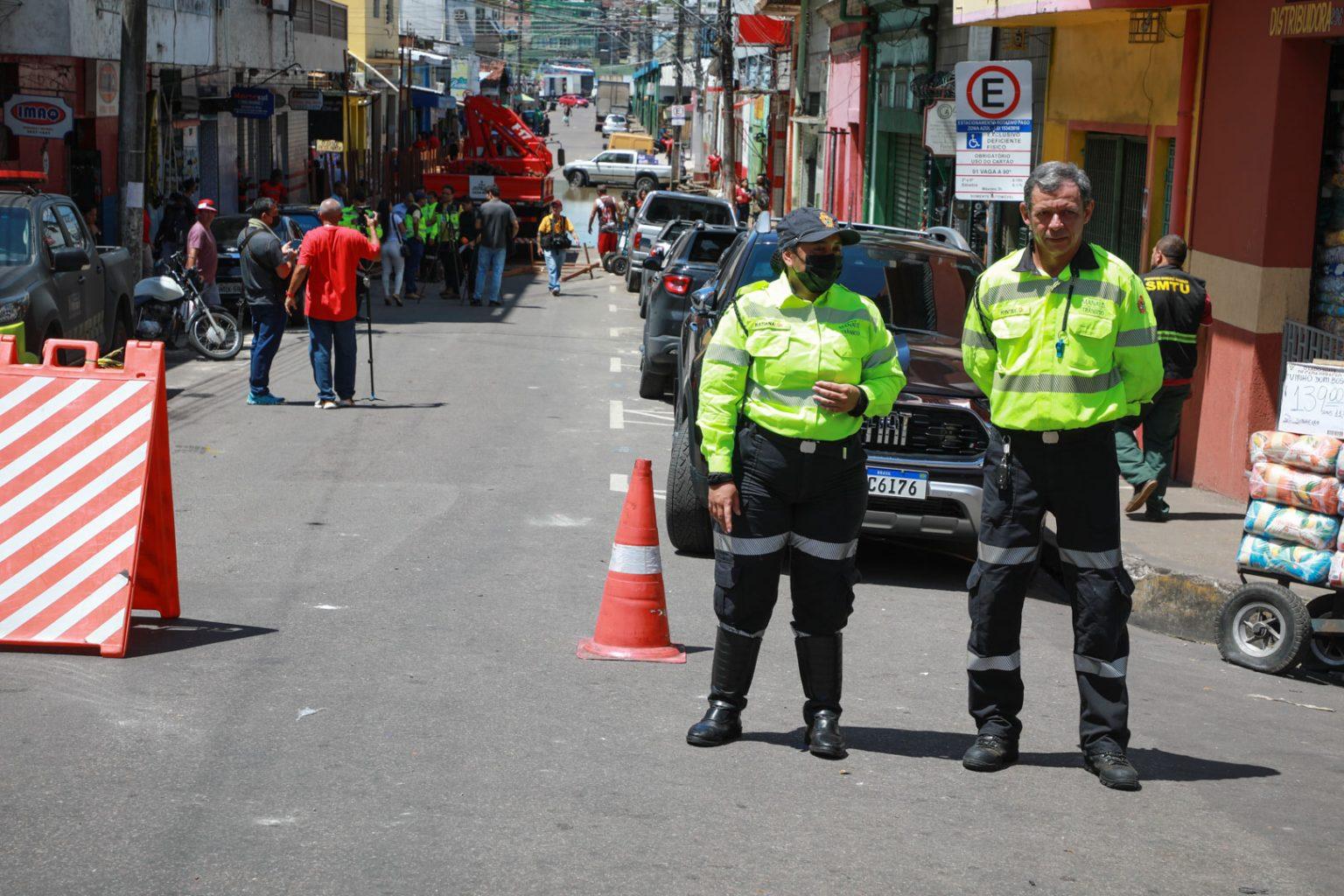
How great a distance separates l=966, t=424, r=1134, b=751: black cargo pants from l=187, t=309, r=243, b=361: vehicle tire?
1475 cm

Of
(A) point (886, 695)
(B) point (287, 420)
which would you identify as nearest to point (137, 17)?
(B) point (287, 420)

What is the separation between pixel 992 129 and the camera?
42.1 feet

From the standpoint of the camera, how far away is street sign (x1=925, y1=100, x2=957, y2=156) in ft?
69.8

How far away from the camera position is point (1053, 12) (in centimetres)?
1430

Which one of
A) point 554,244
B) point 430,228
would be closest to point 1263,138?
point 430,228

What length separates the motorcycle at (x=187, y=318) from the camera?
1897 centimetres

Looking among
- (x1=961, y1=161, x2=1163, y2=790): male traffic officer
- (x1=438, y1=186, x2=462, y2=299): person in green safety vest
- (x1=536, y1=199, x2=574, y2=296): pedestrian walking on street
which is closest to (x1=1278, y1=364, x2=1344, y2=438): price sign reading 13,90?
(x1=961, y1=161, x2=1163, y2=790): male traffic officer

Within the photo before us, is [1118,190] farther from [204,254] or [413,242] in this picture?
[413,242]

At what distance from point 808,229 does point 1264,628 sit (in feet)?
12.1

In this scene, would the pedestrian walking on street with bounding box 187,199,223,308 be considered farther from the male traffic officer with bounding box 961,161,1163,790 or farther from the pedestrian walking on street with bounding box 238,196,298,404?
the male traffic officer with bounding box 961,161,1163,790

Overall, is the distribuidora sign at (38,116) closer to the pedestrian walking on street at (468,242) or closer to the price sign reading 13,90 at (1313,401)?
the pedestrian walking on street at (468,242)

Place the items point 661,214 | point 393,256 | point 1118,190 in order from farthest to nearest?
point 661,214
point 393,256
point 1118,190

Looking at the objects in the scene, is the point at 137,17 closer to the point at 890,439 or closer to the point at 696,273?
the point at 696,273

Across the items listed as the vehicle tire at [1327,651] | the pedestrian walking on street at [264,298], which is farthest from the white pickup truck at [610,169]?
the vehicle tire at [1327,651]
